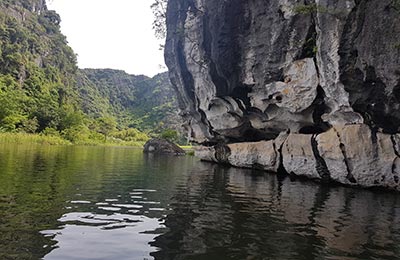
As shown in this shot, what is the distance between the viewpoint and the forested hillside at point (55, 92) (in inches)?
2744

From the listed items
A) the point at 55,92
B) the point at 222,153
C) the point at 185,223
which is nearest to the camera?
the point at 185,223

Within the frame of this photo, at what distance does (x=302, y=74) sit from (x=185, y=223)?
50.5 ft

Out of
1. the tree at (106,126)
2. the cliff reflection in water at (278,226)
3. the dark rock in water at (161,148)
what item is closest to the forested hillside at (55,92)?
the tree at (106,126)

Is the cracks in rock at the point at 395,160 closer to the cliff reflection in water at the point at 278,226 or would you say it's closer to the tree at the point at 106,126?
the cliff reflection in water at the point at 278,226

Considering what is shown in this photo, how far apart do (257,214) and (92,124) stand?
300ft

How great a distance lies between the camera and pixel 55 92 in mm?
94125

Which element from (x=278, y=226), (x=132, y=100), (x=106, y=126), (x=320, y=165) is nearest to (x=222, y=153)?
(x=320, y=165)

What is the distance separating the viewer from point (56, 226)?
27.4 ft

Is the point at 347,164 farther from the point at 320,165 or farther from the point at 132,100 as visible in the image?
the point at 132,100

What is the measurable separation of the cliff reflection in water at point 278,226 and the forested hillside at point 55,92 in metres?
52.1

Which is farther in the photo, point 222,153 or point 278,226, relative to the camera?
point 222,153

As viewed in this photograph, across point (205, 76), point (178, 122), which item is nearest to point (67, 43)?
point (178, 122)

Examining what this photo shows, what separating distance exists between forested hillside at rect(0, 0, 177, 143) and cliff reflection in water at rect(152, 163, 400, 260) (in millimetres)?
52100

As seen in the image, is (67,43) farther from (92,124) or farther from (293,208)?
(293,208)
